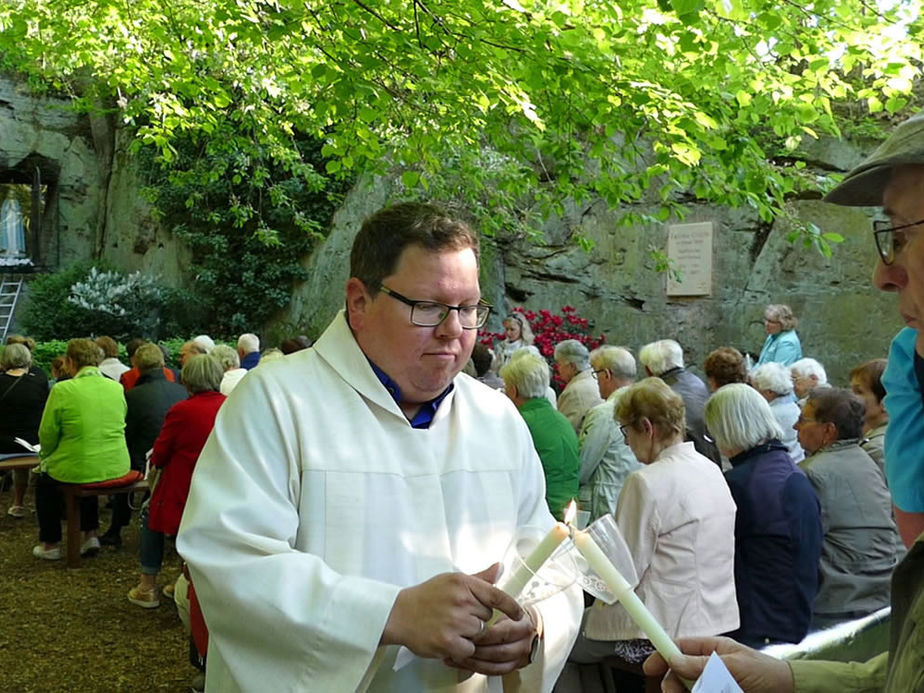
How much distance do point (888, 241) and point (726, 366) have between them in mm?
4397

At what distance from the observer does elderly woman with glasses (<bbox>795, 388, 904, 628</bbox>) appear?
391cm

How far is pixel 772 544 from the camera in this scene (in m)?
3.62

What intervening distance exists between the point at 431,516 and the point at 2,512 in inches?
356

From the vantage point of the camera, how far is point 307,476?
193 centimetres

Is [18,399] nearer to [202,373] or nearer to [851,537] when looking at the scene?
[202,373]

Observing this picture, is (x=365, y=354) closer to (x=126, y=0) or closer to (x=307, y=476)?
(x=307, y=476)

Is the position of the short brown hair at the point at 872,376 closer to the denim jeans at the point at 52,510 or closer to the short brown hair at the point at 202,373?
the short brown hair at the point at 202,373

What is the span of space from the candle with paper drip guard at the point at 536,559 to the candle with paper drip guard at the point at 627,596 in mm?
100

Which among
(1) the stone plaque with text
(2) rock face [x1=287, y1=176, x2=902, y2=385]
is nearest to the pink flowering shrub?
(2) rock face [x1=287, y1=176, x2=902, y2=385]

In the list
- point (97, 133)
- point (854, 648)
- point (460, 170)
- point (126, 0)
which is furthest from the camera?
point (97, 133)

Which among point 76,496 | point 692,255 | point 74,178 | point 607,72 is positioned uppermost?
point 74,178

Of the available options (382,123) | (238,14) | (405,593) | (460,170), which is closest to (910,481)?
(405,593)

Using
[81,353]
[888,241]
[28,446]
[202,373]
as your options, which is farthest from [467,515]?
[28,446]

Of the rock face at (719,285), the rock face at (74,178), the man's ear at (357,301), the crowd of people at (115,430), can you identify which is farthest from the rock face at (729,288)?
the rock face at (74,178)
